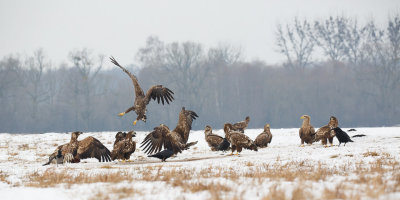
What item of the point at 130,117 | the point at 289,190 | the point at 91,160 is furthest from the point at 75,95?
the point at 289,190

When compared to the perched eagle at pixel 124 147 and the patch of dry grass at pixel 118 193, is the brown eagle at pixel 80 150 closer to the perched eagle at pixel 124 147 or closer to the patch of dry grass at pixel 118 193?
the perched eagle at pixel 124 147

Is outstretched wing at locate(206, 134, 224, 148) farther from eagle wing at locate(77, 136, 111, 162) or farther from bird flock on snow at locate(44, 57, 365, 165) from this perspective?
eagle wing at locate(77, 136, 111, 162)

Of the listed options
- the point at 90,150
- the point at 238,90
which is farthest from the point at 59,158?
the point at 238,90

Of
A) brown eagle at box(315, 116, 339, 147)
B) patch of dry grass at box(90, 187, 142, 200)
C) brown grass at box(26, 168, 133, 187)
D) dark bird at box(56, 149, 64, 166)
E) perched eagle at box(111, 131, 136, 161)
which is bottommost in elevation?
patch of dry grass at box(90, 187, 142, 200)

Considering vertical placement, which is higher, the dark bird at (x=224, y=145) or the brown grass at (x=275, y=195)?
the dark bird at (x=224, y=145)

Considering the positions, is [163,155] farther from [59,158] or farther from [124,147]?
[59,158]

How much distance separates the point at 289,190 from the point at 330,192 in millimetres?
615

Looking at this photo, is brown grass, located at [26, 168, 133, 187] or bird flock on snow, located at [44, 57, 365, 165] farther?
bird flock on snow, located at [44, 57, 365, 165]

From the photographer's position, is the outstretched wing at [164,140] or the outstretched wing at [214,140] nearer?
the outstretched wing at [164,140]

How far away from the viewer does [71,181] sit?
330 inches

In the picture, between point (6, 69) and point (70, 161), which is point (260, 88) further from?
point (70, 161)

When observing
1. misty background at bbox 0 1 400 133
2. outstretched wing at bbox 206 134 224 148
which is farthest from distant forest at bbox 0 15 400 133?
outstretched wing at bbox 206 134 224 148

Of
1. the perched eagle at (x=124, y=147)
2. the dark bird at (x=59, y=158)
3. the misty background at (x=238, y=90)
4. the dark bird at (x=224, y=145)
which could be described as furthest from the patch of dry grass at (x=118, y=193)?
the misty background at (x=238, y=90)

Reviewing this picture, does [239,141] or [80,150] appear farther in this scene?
[239,141]
